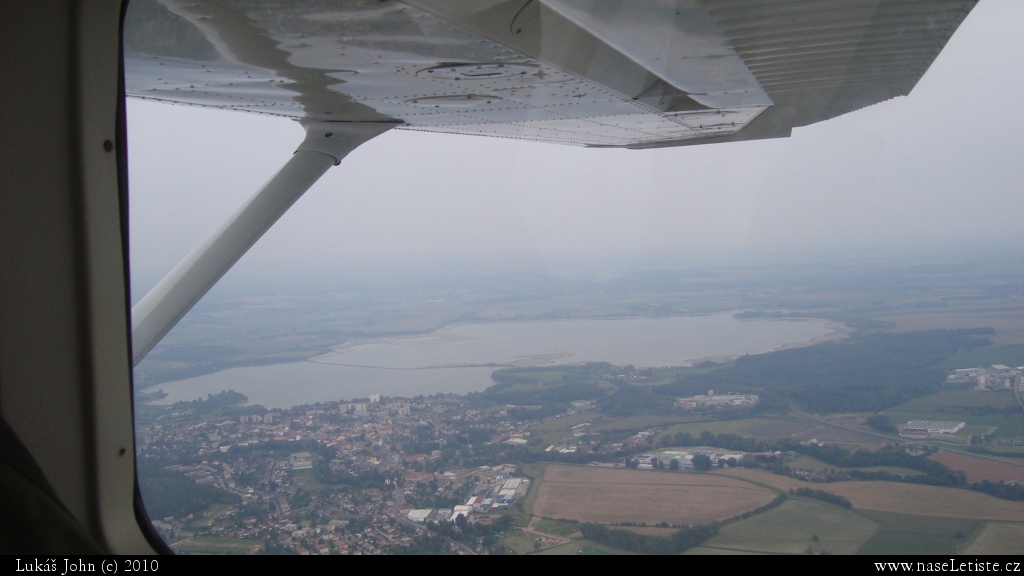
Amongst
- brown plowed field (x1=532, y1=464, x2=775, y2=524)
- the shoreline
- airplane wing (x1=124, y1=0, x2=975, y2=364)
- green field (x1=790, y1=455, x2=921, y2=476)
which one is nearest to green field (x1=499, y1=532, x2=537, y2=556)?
brown plowed field (x1=532, y1=464, x2=775, y2=524)

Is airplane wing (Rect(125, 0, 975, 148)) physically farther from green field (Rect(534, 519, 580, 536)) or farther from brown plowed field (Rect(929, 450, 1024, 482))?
brown plowed field (Rect(929, 450, 1024, 482))

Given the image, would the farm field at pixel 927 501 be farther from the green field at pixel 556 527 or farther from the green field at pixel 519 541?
the green field at pixel 519 541

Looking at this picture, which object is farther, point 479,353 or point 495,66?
point 479,353

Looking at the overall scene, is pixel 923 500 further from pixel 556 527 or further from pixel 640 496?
pixel 556 527

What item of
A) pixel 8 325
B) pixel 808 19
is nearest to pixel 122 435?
pixel 8 325

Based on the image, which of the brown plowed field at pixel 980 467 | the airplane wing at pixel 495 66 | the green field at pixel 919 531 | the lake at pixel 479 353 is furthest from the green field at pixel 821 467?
the airplane wing at pixel 495 66

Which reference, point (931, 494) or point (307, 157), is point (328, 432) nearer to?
point (307, 157)

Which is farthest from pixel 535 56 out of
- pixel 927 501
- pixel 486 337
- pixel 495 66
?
pixel 486 337
